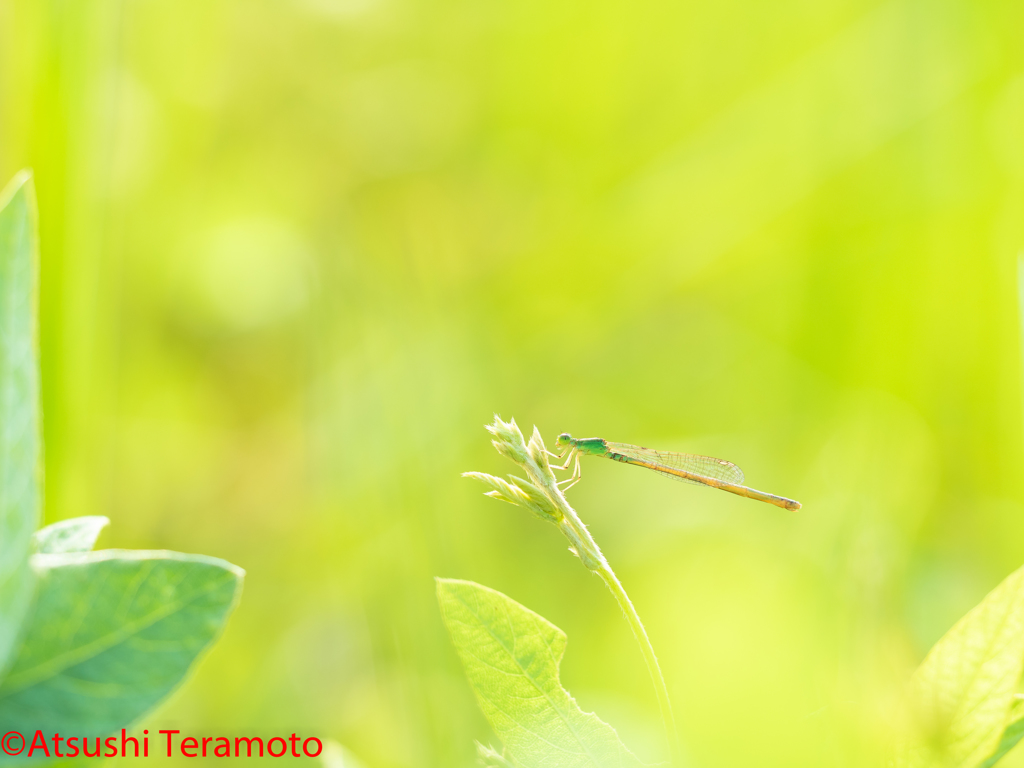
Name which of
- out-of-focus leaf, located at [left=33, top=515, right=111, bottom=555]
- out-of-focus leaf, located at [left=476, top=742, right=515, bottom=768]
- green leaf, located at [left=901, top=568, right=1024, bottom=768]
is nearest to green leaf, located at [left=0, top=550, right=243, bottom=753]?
out-of-focus leaf, located at [left=33, top=515, right=111, bottom=555]

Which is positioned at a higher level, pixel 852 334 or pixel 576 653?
pixel 852 334

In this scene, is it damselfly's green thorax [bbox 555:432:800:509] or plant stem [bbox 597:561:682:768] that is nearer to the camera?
plant stem [bbox 597:561:682:768]

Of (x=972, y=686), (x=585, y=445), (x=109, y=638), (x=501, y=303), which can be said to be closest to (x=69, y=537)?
(x=109, y=638)

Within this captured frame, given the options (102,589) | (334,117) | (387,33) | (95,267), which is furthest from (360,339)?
(102,589)

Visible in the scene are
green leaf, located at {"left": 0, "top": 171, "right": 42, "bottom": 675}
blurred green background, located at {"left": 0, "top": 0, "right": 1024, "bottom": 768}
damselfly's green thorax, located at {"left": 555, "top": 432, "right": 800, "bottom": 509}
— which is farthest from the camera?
blurred green background, located at {"left": 0, "top": 0, "right": 1024, "bottom": 768}

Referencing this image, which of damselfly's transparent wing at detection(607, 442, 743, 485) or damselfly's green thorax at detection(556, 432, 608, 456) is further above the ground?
damselfly's green thorax at detection(556, 432, 608, 456)

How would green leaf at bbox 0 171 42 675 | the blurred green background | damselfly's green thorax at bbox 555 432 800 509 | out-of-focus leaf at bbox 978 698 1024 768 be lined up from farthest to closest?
the blurred green background → damselfly's green thorax at bbox 555 432 800 509 → out-of-focus leaf at bbox 978 698 1024 768 → green leaf at bbox 0 171 42 675

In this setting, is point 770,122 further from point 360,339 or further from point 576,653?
point 576,653

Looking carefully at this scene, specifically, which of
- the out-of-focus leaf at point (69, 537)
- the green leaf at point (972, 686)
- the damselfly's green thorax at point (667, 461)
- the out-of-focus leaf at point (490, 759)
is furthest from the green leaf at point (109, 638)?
the damselfly's green thorax at point (667, 461)

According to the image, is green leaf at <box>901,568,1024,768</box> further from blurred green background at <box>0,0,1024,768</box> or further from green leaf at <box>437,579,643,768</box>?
blurred green background at <box>0,0,1024,768</box>
